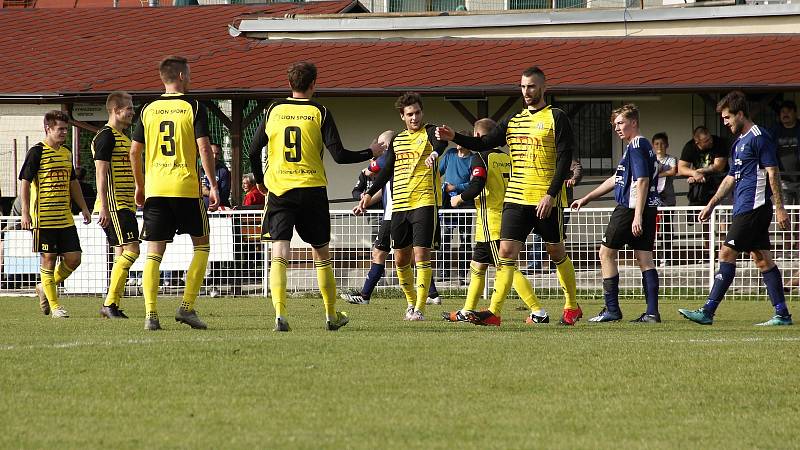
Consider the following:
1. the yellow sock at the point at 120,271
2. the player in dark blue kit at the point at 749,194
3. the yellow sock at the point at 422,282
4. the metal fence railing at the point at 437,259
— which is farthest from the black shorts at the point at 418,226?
the metal fence railing at the point at 437,259

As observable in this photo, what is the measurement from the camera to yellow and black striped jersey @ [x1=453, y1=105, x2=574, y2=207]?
36.4 ft

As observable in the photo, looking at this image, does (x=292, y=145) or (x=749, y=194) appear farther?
(x=749, y=194)

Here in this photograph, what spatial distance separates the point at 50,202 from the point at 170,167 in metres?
3.60

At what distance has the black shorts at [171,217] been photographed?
10539 millimetres

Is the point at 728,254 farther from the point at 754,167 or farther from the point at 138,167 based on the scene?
the point at 138,167

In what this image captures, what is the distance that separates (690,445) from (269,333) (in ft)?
16.4

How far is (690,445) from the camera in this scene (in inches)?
226

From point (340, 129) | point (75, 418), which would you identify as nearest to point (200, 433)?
point (75, 418)

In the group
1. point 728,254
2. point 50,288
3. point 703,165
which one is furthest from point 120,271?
point 703,165

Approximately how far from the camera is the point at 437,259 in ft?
57.7

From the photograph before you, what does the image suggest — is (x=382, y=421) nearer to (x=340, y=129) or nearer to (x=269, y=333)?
(x=269, y=333)

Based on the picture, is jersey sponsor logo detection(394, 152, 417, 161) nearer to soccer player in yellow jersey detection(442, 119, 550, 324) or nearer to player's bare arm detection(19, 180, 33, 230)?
soccer player in yellow jersey detection(442, 119, 550, 324)

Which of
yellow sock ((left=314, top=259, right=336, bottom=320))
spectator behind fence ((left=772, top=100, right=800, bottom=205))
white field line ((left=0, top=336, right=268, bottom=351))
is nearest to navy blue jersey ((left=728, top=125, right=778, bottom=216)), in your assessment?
yellow sock ((left=314, top=259, right=336, bottom=320))

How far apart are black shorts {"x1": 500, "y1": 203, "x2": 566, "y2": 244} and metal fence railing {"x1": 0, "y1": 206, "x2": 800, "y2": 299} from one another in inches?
227
